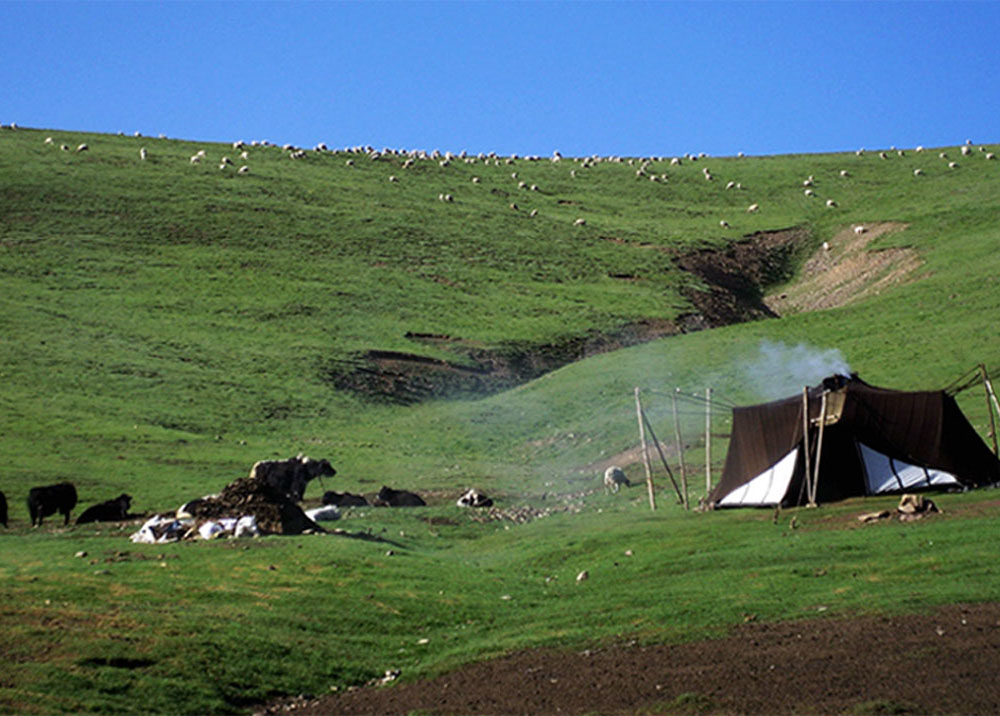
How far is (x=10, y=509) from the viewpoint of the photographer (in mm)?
36781

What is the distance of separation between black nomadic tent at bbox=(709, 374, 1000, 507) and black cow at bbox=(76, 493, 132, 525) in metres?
16.3

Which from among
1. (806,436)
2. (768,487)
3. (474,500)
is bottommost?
(474,500)

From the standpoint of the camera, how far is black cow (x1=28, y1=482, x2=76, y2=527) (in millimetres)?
34031

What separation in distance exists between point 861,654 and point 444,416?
137 ft

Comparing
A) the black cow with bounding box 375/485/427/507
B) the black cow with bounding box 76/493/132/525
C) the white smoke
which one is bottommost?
the black cow with bounding box 375/485/427/507

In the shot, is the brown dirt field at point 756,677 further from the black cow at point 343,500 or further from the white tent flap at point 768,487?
the black cow at point 343,500

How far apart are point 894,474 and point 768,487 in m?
3.08

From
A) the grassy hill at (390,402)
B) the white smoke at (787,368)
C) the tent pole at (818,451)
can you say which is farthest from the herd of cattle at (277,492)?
the white smoke at (787,368)

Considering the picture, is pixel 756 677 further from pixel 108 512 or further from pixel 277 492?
pixel 108 512

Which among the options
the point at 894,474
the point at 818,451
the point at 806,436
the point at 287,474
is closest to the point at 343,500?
the point at 287,474

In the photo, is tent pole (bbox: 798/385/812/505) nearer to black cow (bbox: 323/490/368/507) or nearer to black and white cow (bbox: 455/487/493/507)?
black and white cow (bbox: 455/487/493/507)

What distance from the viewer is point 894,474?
31688 mm

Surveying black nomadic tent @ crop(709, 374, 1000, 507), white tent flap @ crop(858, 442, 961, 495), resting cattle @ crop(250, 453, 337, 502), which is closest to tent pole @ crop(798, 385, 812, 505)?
black nomadic tent @ crop(709, 374, 1000, 507)

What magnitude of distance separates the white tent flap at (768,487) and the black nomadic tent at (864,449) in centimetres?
3
